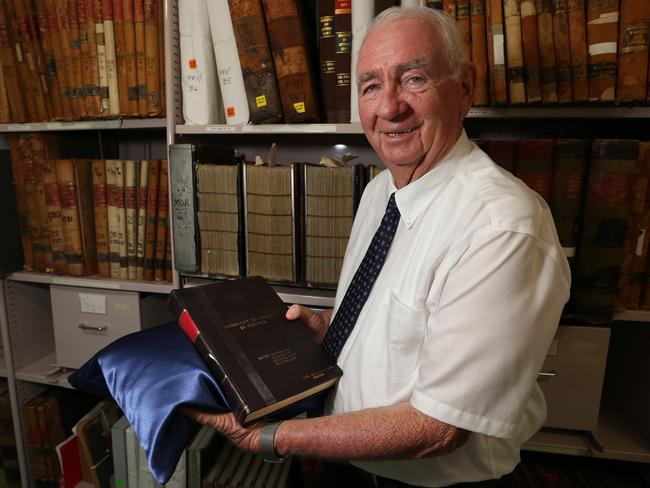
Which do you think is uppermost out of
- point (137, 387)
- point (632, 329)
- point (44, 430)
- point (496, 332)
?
point (496, 332)

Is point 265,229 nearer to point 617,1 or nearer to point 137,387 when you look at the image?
point 137,387

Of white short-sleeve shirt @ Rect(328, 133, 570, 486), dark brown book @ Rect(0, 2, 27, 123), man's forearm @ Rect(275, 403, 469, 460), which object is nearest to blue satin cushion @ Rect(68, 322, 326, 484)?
man's forearm @ Rect(275, 403, 469, 460)

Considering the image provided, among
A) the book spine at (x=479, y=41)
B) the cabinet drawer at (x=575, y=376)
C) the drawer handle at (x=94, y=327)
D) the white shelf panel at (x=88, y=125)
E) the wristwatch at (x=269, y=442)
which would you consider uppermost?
the book spine at (x=479, y=41)

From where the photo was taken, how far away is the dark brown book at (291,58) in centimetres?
108

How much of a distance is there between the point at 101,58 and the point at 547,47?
4.15 ft

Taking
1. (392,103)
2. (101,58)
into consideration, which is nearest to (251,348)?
(392,103)

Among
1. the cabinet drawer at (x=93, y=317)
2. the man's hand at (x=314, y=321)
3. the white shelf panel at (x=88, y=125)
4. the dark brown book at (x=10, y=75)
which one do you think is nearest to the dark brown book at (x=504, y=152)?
the man's hand at (x=314, y=321)

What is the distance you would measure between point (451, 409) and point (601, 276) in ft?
2.22

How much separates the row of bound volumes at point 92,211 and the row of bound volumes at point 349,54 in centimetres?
34

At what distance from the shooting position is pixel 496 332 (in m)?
0.55

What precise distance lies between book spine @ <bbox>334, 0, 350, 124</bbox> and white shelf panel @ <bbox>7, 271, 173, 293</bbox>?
79cm

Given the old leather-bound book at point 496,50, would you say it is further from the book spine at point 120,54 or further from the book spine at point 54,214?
the book spine at point 54,214

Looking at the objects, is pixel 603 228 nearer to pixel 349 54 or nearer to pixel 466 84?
pixel 466 84

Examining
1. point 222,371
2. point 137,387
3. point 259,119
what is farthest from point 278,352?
point 259,119
